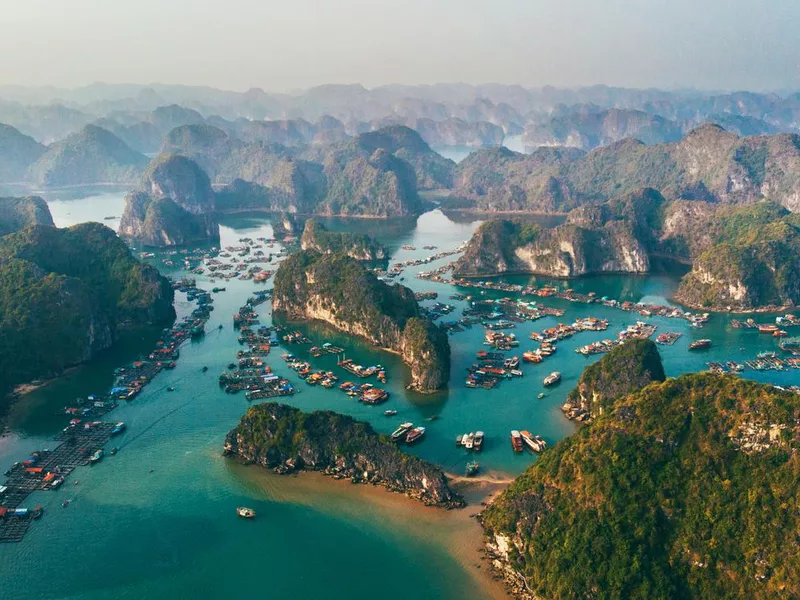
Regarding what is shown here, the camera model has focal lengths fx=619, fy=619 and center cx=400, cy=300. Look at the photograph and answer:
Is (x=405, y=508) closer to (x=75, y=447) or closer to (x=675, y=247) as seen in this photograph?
(x=75, y=447)

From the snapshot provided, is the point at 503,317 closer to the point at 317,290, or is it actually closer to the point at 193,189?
the point at 317,290

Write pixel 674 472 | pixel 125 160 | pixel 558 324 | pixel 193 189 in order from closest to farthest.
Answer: pixel 674 472, pixel 558 324, pixel 193 189, pixel 125 160

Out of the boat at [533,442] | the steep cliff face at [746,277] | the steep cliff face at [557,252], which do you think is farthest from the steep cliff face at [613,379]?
the steep cliff face at [557,252]

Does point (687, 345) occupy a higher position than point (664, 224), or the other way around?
point (664, 224)

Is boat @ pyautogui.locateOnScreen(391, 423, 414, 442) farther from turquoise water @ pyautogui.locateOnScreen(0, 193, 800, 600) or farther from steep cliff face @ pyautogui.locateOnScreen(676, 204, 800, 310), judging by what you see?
steep cliff face @ pyautogui.locateOnScreen(676, 204, 800, 310)

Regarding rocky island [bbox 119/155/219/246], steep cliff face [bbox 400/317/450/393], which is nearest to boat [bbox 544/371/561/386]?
steep cliff face [bbox 400/317/450/393]

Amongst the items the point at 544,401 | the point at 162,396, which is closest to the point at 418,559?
the point at 544,401
